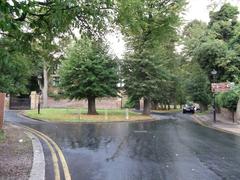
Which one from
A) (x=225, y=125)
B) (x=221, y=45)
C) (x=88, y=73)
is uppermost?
(x=221, y=45)

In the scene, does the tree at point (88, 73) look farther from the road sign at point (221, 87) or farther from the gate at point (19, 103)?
the gate at point (19, 103)

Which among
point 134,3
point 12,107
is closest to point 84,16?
point 134,3

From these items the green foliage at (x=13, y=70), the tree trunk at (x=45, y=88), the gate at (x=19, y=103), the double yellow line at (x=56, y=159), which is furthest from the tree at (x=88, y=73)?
the tree trunk at (x=45, y=88)

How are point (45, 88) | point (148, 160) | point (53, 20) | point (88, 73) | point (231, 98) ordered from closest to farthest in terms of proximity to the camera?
point (53, 20)
point (148, 160)
point (231, 98)
point (88, 73)
point (45, 88)

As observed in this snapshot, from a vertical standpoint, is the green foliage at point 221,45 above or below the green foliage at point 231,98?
above

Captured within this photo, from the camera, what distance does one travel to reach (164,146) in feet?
A: 45.4

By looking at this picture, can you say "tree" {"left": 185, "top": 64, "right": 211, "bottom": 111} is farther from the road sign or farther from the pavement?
the road sign

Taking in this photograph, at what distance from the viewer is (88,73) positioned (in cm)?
3506

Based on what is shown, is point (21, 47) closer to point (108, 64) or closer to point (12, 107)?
point (108, 64)

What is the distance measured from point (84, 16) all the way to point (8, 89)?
19220 mm

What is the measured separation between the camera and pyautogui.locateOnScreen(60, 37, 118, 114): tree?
115ft

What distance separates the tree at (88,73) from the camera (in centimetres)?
3512

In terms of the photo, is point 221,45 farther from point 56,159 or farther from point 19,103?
point 19,103

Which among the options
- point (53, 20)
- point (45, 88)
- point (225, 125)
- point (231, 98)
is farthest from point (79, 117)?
point (45, 88)
